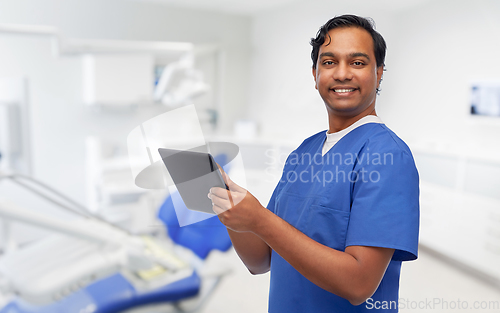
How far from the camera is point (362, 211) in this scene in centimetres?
57

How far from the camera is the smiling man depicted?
1.76ft

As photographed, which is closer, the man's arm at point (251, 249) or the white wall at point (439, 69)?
the man's arm at point (251, 249)

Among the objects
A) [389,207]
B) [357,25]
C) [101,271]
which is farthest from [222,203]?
[101,271]

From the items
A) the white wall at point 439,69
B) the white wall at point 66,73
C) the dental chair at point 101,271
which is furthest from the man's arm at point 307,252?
the white wall at point 66,73

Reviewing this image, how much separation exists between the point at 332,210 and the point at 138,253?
960mm

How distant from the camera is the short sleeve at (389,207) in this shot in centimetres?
55

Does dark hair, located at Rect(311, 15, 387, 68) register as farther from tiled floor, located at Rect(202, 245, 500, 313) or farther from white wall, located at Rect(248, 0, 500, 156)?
white wall, located at Rect(248, 0, 500, 156)

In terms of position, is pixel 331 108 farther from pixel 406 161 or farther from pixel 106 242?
pixel 106 242

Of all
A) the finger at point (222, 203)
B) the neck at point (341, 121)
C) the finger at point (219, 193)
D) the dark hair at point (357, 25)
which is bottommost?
the finger at point (222, 203)

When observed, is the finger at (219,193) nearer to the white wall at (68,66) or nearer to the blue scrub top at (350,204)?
the blue scrub top at (350,204)

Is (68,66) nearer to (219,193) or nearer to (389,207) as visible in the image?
(219,193)

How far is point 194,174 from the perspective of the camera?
0.56m

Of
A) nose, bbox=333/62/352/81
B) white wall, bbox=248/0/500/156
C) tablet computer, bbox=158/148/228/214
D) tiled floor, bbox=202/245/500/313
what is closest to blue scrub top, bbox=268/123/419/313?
nose, bbox=333/62/352/81

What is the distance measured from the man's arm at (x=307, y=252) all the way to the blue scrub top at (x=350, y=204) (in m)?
0.04
